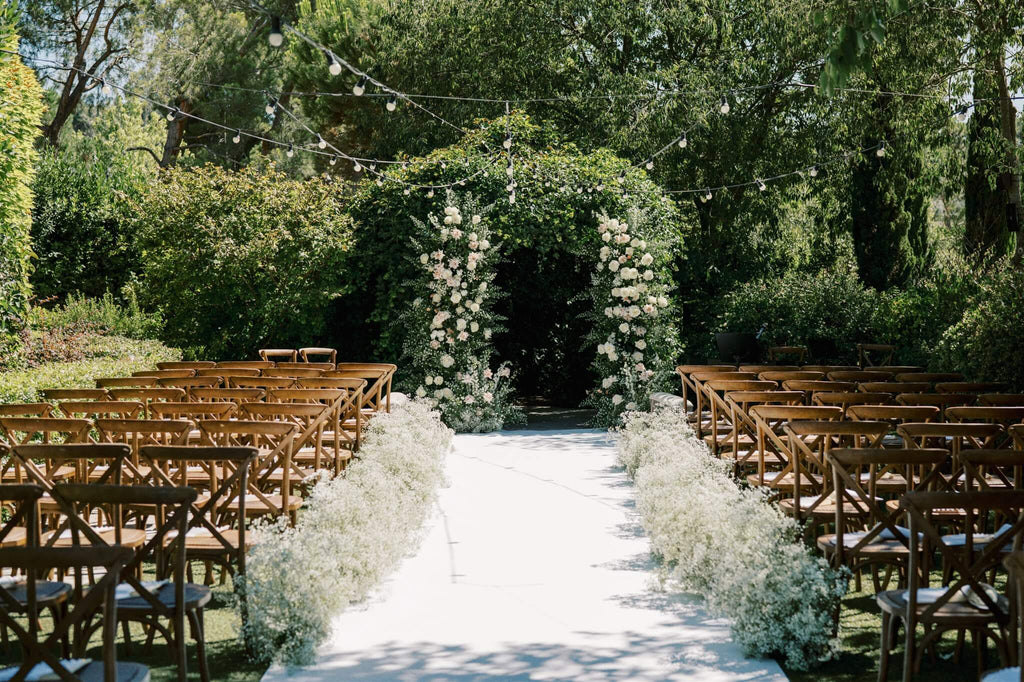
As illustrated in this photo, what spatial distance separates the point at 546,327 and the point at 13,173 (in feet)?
29.5

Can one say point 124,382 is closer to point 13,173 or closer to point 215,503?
point 215,503

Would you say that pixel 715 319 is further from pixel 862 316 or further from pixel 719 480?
pixel 719 480

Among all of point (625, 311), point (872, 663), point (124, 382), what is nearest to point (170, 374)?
point (124, 382)

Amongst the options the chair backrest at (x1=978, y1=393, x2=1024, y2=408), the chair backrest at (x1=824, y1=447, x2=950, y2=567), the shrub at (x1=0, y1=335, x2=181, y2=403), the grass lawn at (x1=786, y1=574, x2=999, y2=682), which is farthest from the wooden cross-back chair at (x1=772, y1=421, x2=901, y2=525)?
the shrub at (x1=0, y1=335, x2=181, y2=403)

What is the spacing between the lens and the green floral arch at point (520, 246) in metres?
13.3

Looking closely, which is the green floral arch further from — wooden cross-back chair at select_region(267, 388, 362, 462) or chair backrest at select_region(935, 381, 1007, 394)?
chair backrest at select_region(935, 381, 1007, 394)

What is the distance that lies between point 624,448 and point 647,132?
31.9 feet

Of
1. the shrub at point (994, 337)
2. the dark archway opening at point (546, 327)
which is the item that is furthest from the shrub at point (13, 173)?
the shrub at point (994, 337)

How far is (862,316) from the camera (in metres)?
14.6

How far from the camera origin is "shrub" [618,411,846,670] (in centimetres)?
444

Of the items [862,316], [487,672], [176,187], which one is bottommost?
[487,672]

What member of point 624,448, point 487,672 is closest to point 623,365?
point 624,448

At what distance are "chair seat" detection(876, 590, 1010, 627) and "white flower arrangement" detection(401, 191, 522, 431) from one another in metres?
9.11

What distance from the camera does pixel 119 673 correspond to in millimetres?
3188
